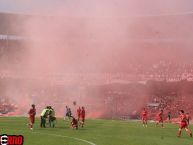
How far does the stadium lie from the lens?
43.8 metres

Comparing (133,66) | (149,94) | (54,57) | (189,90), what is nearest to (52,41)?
(54,57)

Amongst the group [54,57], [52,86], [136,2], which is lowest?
[52,86]

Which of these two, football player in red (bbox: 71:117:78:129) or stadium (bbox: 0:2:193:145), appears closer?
football player in red (bbox: 71:117:78:129)

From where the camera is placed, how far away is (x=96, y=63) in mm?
48875

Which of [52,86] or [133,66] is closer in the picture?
[52,86]

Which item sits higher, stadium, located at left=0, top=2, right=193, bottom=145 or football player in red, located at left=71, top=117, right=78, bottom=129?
stadium, located at left=0, top=2, right=193, bottom=145

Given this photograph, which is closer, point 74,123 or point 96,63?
point 74,123

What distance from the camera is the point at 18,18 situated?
48.8 m

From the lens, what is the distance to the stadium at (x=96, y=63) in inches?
1722

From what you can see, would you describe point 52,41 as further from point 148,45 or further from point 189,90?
point 189,90

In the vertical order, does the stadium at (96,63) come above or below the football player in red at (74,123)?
above

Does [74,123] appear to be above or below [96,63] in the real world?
below

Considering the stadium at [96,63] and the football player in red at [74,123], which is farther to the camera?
the stadium at [96,63]

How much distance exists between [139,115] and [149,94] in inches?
218
